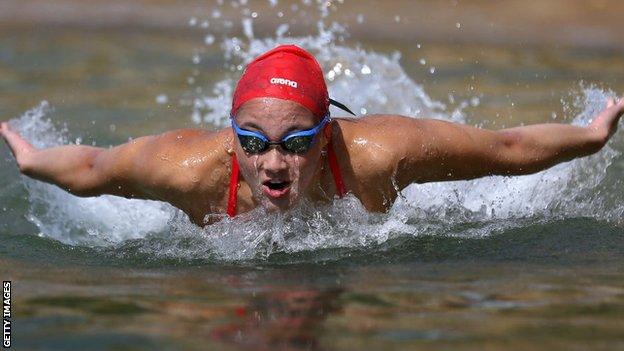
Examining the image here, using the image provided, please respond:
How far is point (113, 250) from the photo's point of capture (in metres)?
6.05

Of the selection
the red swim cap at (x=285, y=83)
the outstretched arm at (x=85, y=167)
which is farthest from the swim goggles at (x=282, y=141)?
the outstretched arm at (x=85, y=167)

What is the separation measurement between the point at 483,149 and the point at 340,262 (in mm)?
890

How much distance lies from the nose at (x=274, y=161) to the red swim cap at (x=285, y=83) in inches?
9.9

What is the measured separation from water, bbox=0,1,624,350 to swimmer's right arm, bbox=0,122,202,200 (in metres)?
0.33

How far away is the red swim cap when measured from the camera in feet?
17.7

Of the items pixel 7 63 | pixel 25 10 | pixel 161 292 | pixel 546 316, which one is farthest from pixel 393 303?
pixel 25 10

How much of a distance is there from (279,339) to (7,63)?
1024cm

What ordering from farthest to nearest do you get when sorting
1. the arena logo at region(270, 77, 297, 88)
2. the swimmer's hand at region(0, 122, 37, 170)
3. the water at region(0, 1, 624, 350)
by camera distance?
the swimmer's hand at region(0, 122, 37, 170)
the arena logo at region(270, 77, 297, 88)
the water at region(0, 1, 624, 350)

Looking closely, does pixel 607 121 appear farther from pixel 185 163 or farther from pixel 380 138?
pixel 185 163

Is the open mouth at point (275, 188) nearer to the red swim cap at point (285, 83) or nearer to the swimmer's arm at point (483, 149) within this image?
the red swim cap at point (285, 83)

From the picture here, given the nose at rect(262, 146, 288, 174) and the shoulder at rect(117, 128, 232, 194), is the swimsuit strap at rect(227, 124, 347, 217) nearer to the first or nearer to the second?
the shoulder at rect(117, 128, 232, 194)

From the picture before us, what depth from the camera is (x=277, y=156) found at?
17.4 ft

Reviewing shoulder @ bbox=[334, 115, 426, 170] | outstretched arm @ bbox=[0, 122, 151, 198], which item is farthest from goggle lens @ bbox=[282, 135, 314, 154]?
outstretched arm @ bbox=[0, 122, 151, 198]

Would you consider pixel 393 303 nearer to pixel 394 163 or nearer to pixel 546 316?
pixel 546 316
